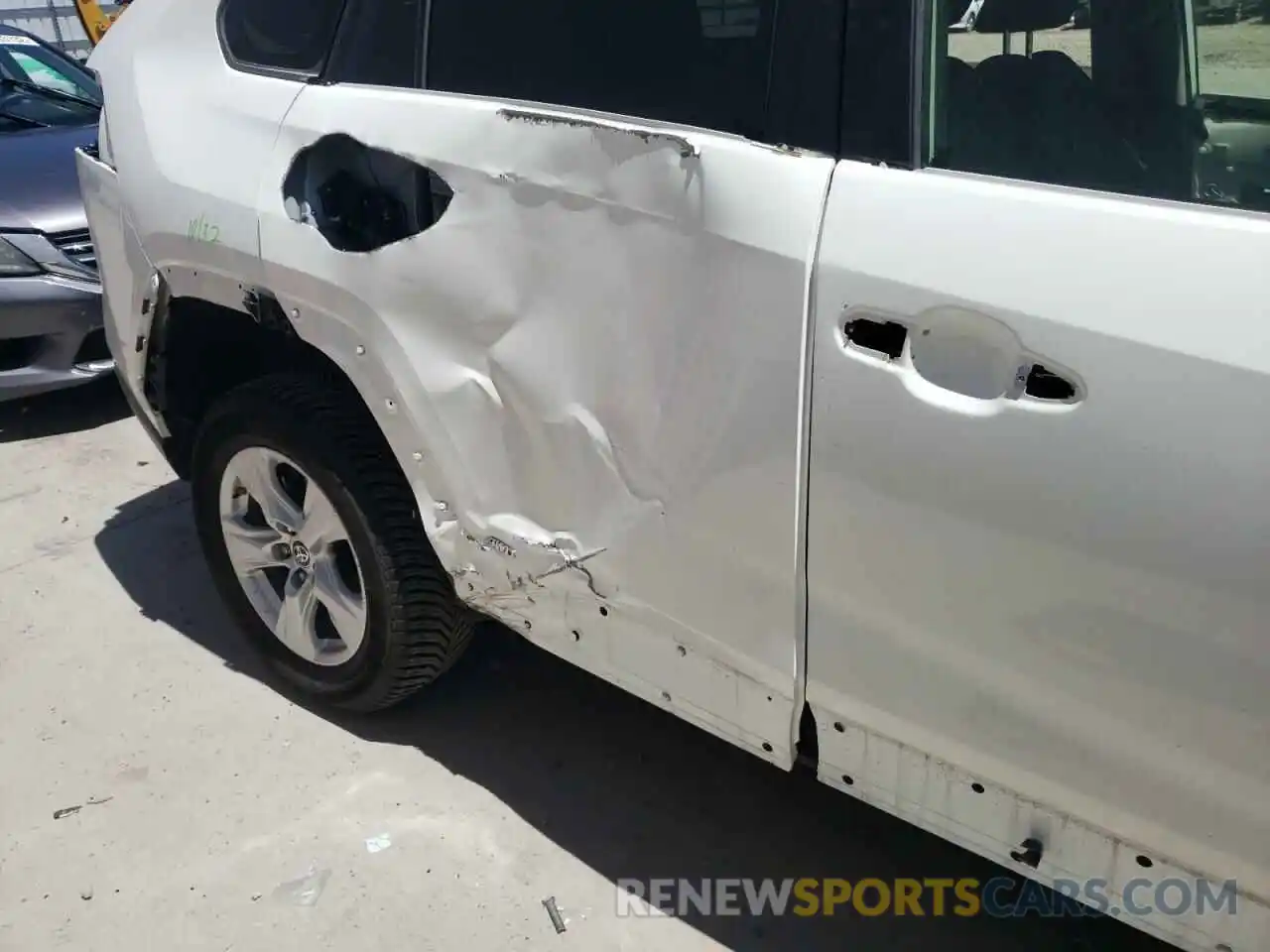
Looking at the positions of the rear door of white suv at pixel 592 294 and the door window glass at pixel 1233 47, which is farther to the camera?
the rear door of white suv at pixel 592 294

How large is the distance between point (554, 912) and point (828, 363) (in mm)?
1288

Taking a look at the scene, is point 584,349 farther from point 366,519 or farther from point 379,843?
point 379,843

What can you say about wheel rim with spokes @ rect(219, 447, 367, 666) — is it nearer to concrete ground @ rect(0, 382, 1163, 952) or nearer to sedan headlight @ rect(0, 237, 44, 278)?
concrete ground @ rect(0, 382, 1163, 952)

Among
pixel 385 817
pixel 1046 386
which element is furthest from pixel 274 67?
pixel 1046 386

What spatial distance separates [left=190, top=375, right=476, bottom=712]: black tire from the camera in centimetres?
239

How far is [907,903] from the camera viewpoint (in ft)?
7.43

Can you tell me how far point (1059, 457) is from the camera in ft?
4.66

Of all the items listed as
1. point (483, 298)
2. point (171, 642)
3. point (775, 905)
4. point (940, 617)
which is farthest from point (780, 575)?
point (171, 642)

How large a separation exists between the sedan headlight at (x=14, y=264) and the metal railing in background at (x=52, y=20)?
39.1ft

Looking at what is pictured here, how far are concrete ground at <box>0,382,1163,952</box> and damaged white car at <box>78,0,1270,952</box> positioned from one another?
480mm

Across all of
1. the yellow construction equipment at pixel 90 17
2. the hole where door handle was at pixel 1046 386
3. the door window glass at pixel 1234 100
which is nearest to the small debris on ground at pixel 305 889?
the hole where door handle was at pixel 1046 386

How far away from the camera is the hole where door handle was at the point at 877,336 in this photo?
5.04 ft

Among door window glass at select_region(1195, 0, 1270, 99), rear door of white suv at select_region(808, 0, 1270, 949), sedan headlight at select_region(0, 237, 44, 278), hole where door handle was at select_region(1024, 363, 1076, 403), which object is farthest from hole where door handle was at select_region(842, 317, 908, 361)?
sedan headlight at select_region(0, 237, 44, 278)

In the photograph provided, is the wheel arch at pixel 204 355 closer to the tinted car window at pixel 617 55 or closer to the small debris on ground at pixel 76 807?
the tinted car window at pixel 617 55
